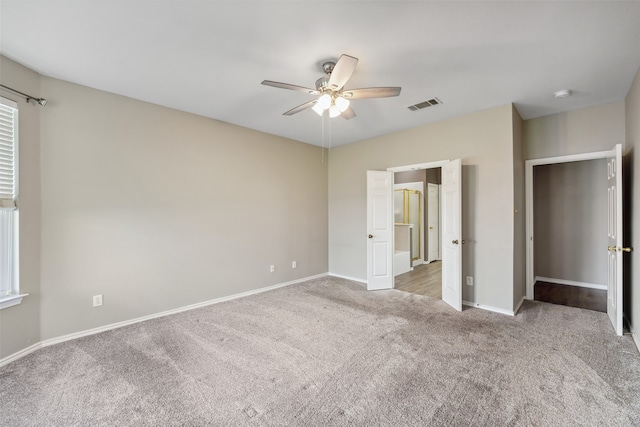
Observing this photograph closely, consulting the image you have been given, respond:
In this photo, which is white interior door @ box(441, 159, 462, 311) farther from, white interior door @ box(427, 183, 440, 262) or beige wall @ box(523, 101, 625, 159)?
white interior door @ box(427, 183, 440, 262)

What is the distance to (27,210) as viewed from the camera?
2459 mm

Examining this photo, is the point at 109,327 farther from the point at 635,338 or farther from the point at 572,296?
the point at 572,296

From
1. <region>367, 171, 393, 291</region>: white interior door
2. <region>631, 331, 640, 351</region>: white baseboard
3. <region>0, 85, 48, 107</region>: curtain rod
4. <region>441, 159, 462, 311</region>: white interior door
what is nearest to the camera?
<region>0, 85, 48, 107</region>: curtain rod

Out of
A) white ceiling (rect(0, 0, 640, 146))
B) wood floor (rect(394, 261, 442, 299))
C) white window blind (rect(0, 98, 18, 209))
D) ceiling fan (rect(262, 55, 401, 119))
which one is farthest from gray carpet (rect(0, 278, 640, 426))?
white ceiling (rect(0, 0, 640, 146))

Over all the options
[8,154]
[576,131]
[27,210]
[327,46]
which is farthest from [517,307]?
[8,154]

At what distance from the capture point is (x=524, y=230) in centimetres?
388

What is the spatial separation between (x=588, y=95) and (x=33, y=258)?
615 cm

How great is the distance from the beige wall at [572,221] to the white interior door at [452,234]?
245cm

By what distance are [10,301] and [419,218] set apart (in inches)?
273

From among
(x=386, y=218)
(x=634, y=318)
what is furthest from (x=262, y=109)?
(x=634, y=318)

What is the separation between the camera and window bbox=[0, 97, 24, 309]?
2.30 metres

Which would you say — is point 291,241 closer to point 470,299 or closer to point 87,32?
point 470,299

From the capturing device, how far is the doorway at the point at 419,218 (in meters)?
6.14

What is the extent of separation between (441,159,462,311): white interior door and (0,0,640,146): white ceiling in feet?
3.22
